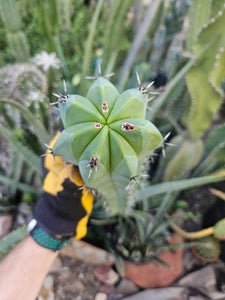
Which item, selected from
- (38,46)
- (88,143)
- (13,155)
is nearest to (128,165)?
(88,143)

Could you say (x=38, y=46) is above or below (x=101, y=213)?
above

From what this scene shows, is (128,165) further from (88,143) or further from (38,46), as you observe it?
(38,46)

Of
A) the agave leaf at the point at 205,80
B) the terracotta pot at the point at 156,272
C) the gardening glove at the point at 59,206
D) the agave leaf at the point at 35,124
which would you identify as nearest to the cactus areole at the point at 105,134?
the gardening glove at the point at 59,206

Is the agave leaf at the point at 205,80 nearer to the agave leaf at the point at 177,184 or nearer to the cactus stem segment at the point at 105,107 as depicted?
the agave leaf at the point at 177,184

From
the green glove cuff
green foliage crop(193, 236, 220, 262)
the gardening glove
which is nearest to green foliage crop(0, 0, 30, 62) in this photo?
the gardening glove

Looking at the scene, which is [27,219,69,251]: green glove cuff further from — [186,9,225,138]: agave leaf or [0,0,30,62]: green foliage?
[0,0,30,62]: green foliage

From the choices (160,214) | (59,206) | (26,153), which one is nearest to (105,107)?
(59,206)
